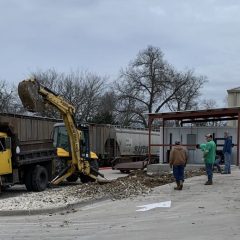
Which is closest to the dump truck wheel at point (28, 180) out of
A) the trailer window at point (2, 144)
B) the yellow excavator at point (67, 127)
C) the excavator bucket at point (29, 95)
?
the yellow excavator at point (67, 127)

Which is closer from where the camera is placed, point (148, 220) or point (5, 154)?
point (148, 220)

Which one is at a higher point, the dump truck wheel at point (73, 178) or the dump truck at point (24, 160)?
the dump truck at point (24, 160)

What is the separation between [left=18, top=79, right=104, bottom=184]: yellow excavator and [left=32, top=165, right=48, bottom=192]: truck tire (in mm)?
618

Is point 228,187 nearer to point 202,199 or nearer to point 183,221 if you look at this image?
point 202,199

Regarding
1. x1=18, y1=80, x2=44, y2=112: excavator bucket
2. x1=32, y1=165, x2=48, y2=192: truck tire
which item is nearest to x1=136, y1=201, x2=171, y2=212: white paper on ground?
x1=18, y1=80, x2=44, y2=112: excavator bucket

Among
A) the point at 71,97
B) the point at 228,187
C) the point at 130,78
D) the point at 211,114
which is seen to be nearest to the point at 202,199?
the point at 228,187

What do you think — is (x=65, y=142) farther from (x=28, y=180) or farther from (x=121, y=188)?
(x=121, y=188)

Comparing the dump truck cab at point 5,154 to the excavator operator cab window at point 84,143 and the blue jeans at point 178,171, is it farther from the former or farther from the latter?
the blue jeans at point 178,171

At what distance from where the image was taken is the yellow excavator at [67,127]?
18.9m

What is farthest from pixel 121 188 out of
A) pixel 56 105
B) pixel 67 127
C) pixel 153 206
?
pixel 56 105

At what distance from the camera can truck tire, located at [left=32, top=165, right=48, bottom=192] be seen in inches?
805

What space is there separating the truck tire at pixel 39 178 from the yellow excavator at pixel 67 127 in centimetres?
62

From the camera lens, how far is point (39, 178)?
20766 millimetres

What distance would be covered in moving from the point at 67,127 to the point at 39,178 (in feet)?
7.76
